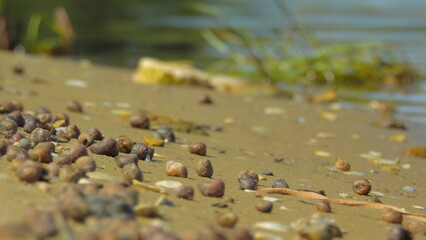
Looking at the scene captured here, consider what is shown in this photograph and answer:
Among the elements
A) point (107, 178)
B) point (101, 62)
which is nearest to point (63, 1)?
point (101, 62)

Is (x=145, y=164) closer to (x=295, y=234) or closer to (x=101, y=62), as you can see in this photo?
(x=295, y=234)

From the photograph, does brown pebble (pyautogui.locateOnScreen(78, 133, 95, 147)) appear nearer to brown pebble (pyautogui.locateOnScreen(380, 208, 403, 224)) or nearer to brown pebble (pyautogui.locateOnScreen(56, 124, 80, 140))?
brown pebble (pyautogui.locateOnScreen(56, 124, 80, 140))

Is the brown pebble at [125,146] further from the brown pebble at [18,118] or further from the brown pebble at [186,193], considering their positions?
the brown pebble at [186,193]

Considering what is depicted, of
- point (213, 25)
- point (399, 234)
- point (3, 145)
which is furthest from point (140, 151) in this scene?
point (213, 25)

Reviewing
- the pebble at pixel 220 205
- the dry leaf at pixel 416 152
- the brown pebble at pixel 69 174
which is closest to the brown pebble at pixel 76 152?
the brown pebble at pixel 69 174

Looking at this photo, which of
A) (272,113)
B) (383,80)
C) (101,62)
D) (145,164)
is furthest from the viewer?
(101,62)

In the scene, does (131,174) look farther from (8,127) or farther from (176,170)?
(8,127)
